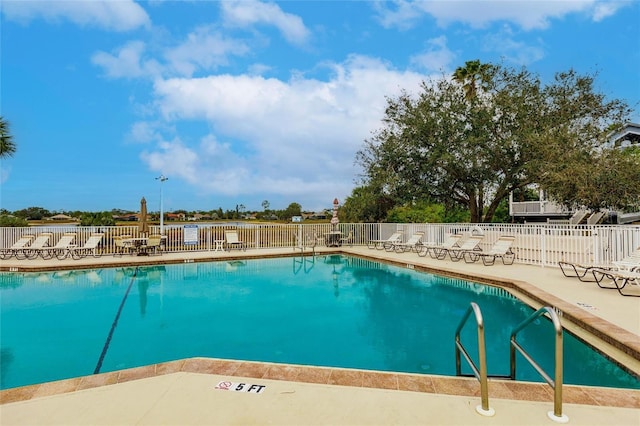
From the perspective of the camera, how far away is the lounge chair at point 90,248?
12.3 meters

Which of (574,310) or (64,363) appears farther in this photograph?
(574,310)

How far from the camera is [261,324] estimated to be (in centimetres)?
581

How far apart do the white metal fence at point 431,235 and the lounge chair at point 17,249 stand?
445mm

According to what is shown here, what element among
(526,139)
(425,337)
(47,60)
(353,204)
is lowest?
(425,337)

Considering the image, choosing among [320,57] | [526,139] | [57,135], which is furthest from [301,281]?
[57,135]

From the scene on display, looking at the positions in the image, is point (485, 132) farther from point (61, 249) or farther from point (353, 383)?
point (61, 249)

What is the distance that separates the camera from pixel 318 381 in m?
3.06

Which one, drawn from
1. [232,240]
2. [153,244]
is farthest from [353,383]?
[232,240]

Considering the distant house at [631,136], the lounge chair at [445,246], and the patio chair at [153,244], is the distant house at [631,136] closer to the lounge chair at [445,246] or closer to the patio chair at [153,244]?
the lounge chair at [445,246]

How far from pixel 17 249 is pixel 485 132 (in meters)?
17.9

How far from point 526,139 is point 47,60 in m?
17.1

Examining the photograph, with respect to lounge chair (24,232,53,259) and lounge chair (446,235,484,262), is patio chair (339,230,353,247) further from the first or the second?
lounge chair (24,232,53,259)

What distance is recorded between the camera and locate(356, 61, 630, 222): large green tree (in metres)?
14.9

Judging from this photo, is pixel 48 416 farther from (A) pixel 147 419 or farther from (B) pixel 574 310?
(B) pixel 574 310
